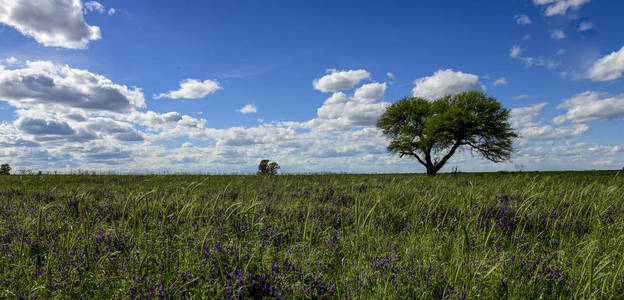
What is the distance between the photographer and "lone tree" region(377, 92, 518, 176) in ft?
99.6

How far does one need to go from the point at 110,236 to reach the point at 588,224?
735 centimetres

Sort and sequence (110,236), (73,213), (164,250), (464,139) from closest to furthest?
Result: 1. (164,250)
2. (110,236)
3. (73,213)
4. (464,139)

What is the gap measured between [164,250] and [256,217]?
6.35 feet

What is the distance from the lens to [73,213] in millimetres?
5637

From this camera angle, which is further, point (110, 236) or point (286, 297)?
point (110, 236)

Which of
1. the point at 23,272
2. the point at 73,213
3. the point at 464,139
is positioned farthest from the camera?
the point at 464,139

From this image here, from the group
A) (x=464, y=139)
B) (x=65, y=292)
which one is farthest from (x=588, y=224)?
(x=464, y=139)

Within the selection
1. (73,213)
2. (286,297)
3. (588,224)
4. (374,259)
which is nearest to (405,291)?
(374,259)

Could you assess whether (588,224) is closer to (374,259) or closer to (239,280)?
(374,259)

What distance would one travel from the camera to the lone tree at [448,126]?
30.3 m

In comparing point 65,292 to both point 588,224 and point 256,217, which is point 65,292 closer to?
point 256,217

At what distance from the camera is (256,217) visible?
201 inches

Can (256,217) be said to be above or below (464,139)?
below

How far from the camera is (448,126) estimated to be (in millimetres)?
30359
